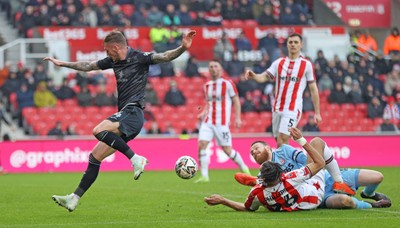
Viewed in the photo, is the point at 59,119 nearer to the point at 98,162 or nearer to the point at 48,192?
the point at 48,192

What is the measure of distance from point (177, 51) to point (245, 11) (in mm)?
24349

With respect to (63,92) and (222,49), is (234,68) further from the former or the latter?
(63,92)

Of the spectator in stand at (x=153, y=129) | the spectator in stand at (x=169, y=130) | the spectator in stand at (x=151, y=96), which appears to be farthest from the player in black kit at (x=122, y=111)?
the spectator in stand at (x=151, y=96)

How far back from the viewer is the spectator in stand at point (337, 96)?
3125 cm

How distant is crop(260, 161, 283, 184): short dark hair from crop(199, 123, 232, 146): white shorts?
29.5ft

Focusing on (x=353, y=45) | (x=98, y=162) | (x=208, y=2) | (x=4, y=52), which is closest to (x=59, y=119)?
→ (x=4, y=52)

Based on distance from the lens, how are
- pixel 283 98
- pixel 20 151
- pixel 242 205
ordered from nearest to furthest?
1. pixel 242 205
2. pixel 283 98
3. pixel 20 151

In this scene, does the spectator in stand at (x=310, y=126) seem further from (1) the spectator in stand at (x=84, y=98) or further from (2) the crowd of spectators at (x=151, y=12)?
(2) the crowd of spectators at (x=151, y=12)

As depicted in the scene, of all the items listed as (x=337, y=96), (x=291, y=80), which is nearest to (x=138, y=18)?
(x=337, y=96)

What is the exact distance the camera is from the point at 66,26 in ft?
105

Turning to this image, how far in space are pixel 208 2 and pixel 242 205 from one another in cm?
2403

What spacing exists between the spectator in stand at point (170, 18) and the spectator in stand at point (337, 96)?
6378 millimetres

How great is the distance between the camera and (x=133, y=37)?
32.2 metres

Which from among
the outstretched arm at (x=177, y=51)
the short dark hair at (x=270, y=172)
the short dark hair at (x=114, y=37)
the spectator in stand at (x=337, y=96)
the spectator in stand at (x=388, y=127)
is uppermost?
the short dark hair at (x=114, y=37)
